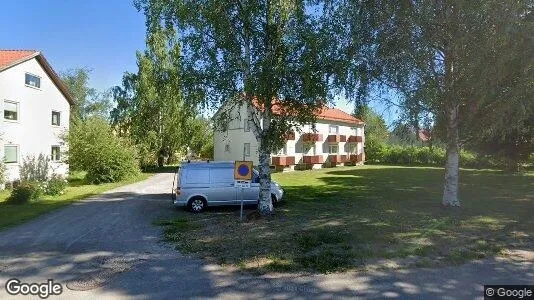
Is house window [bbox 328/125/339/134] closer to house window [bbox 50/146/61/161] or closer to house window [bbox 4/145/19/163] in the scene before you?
house window [bbox 50/146/61/161]

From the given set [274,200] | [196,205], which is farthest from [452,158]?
[196,205]

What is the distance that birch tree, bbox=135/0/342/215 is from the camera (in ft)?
36.0

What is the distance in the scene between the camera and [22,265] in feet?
24.1

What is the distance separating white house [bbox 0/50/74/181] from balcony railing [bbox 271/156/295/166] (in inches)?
673

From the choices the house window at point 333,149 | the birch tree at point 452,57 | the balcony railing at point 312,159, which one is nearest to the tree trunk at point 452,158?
the birch tree at point 452,57

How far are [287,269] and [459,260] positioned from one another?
11.5 ft

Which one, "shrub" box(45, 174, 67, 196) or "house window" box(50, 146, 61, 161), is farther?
"house window" box(50, 146, 61, 161)

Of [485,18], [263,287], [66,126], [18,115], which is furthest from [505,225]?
[66,126]

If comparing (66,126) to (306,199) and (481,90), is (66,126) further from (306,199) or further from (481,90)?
(481,90)

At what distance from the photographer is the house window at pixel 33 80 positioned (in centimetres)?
2417

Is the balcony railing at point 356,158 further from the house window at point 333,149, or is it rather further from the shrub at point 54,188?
the shrub at point 54,188

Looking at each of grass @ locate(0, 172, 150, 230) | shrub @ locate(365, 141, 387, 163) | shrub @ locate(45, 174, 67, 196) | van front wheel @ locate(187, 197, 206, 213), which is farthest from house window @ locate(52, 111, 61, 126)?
shrub @ locate(365, 141, 387, 163)

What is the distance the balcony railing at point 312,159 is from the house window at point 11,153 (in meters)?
23.9

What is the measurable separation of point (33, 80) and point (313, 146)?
25.1 m
